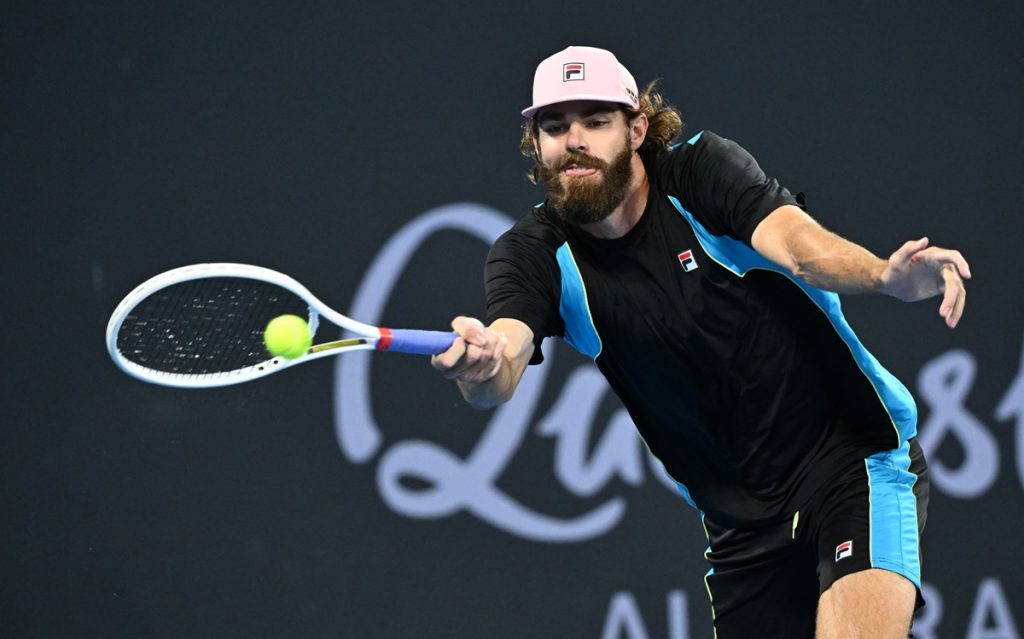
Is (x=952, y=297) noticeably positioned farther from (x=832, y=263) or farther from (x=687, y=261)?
(x=687, y=261)

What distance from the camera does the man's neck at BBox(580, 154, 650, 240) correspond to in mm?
3517

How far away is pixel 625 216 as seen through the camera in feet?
11.6

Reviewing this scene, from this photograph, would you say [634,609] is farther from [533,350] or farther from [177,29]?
[177,29]

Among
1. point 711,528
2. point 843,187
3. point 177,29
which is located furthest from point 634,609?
point 177,29

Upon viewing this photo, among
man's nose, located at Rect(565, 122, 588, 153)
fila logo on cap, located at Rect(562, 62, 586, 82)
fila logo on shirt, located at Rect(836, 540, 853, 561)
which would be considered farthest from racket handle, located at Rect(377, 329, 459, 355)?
fila logo on shirt, located at Rect(836, 540, 853, 561)

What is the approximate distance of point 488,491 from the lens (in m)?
5.30

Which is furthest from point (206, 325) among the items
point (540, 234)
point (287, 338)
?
point (540, 234)

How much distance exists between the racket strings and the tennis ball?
471 mm

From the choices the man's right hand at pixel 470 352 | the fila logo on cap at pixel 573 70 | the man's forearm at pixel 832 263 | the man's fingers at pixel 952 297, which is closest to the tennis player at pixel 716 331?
the fila logo on cap at pixel 573 70

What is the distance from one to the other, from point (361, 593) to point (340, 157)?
1.72 meters

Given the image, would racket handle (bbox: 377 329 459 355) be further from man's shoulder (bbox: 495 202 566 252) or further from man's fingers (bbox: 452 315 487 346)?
man's shoulder (bbox: 495 202 566 252)

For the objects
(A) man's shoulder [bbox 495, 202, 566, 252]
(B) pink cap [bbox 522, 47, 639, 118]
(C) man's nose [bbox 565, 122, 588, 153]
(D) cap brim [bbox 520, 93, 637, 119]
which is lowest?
(A) man's shoulder [bbox 495, 202, 566, 252]

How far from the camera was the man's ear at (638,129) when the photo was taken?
3.62 metres

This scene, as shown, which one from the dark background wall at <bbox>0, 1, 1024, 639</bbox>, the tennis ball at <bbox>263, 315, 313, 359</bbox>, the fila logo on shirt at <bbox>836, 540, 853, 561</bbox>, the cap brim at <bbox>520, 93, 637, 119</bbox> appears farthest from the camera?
the dark background wall at <bbox>0, 1, 1024, 639</bbox>
